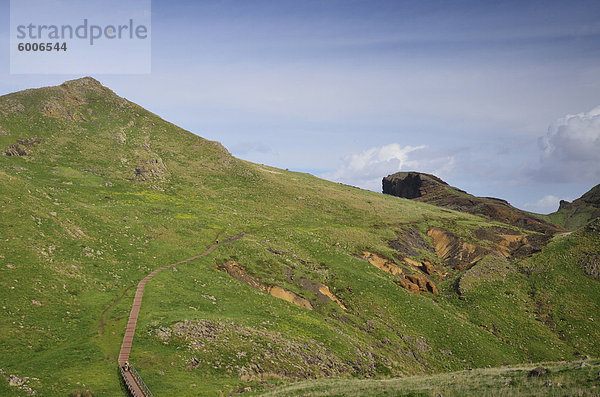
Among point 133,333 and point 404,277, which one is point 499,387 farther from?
point 404,277

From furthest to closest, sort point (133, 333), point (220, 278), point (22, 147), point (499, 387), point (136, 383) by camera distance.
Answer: point (22, 147) → point (220, 278) → point (133, 333) → point (136, 383) → point (499, 387)

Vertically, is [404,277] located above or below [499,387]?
below

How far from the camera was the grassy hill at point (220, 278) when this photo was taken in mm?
34719

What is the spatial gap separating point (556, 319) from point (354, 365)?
44243 millimetres

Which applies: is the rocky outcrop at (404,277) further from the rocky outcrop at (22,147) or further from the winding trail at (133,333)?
the rocky outcrop at (22,147)

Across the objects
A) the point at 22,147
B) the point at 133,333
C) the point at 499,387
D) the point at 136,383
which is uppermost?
the point at 22,147

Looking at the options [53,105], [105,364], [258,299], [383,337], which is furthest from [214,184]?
[105,364]

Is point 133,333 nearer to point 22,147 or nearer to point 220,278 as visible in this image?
point 220,278

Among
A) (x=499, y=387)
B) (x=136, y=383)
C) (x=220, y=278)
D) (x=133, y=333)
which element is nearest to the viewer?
(x=499, y=387)

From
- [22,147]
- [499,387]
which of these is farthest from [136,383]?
[22,147]

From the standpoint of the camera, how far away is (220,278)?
5453 centimetres

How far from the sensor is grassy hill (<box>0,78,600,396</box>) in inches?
1367

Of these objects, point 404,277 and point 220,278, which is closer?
point 220,278

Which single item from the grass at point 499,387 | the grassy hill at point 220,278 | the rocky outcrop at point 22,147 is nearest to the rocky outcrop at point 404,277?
the grassy hill at point 220,278
